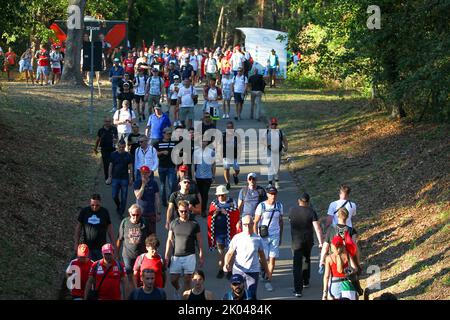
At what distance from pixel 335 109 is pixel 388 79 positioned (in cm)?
881

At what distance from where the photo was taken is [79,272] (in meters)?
12.2

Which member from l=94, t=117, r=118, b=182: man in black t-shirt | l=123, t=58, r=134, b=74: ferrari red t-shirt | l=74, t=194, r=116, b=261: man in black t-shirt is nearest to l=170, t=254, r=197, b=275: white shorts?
l=74, t=194, r=116, b=261: man in black t-shirt

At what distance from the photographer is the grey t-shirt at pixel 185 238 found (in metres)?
13.0

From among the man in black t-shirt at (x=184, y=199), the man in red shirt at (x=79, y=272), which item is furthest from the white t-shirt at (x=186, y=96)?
the man in red shirt at (x=79, y=272)

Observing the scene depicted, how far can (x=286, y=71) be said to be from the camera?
4178 cm

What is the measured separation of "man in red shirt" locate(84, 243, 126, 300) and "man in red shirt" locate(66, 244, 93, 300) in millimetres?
369

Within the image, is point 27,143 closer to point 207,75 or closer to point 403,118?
point 403,118

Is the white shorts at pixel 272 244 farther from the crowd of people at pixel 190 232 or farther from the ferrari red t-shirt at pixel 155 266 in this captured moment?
the ferrari red t-shirt at pixel 155 266

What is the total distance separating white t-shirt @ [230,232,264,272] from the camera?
12.5m

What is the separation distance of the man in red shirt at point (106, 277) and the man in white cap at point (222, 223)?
3.00 m

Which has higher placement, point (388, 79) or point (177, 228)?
point (388, 79)

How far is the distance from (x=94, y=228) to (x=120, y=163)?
14.1ft
